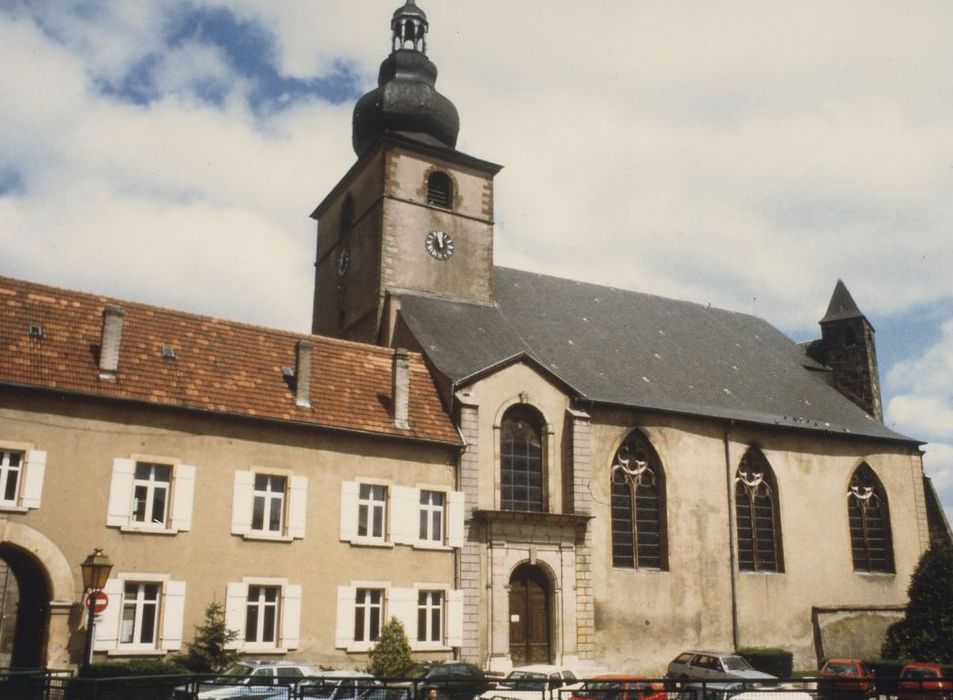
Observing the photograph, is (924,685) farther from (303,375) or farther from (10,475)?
(10,475)

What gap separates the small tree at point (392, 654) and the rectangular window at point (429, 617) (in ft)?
3.66

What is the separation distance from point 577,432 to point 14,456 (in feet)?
48.2

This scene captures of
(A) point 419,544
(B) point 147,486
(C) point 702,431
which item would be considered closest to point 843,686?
(A) point 419,544

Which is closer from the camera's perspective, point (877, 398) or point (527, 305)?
point (527, 305)

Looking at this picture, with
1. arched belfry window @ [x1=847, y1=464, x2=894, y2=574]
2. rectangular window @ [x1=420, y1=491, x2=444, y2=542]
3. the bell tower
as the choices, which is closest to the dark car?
rectangular window @ [x1=420, y1=491, x2=444, y2=542]

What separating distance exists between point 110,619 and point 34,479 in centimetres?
335

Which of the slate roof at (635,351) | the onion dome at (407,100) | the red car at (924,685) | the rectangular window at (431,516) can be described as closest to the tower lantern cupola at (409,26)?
the onion dome at (407,100)

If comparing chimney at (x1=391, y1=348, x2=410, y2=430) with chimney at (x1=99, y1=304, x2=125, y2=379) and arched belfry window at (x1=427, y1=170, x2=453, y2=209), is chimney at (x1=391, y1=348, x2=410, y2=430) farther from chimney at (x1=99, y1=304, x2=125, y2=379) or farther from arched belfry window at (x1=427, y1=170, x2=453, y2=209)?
arched belfry window at (x1=427, y1=170, x2=453, y2=209)

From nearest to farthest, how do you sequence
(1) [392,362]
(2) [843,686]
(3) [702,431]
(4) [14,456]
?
(2) [843,686], (4) [14,456], (1) [392,362], (3) [702,431]

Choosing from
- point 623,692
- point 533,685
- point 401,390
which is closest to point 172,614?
point 401,390

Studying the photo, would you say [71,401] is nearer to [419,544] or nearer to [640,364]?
[419,544]

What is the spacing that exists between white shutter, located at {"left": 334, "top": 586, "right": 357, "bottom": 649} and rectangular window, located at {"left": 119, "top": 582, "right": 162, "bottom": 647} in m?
4.17

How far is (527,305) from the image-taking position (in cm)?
3291

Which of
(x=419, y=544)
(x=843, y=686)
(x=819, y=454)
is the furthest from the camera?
(x=819, y=454)
